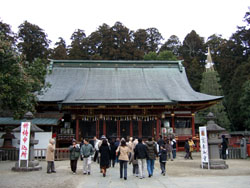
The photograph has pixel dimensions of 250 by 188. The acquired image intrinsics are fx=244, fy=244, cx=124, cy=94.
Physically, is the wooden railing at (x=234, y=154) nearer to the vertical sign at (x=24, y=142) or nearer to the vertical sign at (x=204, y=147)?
the vertical sign at (x=204, y=147)

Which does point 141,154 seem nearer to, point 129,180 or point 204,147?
point 129,180

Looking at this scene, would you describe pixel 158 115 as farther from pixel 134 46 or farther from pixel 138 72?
pixel 134 46

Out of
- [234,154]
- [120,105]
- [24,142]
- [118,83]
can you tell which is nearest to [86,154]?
[24,142]

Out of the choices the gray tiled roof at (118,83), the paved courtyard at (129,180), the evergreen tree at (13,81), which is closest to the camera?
the paved courtyard at (129,180)

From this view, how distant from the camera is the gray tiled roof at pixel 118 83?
64.5 ft

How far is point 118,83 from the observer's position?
23.3m

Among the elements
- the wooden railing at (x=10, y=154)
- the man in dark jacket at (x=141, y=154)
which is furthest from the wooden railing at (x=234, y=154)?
the wooden railing at (x=10, y=154)

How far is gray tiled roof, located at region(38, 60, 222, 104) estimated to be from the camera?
1967 cm

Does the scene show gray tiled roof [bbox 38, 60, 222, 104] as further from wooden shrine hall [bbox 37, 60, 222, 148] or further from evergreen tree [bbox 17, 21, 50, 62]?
evergreen tree [bbox 17, 21, 50, 62]

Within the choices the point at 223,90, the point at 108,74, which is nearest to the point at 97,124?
the point at 108,74

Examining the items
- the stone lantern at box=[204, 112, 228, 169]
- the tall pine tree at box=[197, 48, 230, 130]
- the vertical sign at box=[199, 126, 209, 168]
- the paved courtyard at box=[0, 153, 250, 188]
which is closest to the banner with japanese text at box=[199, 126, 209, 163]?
the vertical sign at box=[199, 126, 209, 168]

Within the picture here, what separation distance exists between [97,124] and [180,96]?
750 centimetres

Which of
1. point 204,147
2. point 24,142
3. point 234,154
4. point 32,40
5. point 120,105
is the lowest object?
point 234,154

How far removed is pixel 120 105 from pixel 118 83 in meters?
4.47
